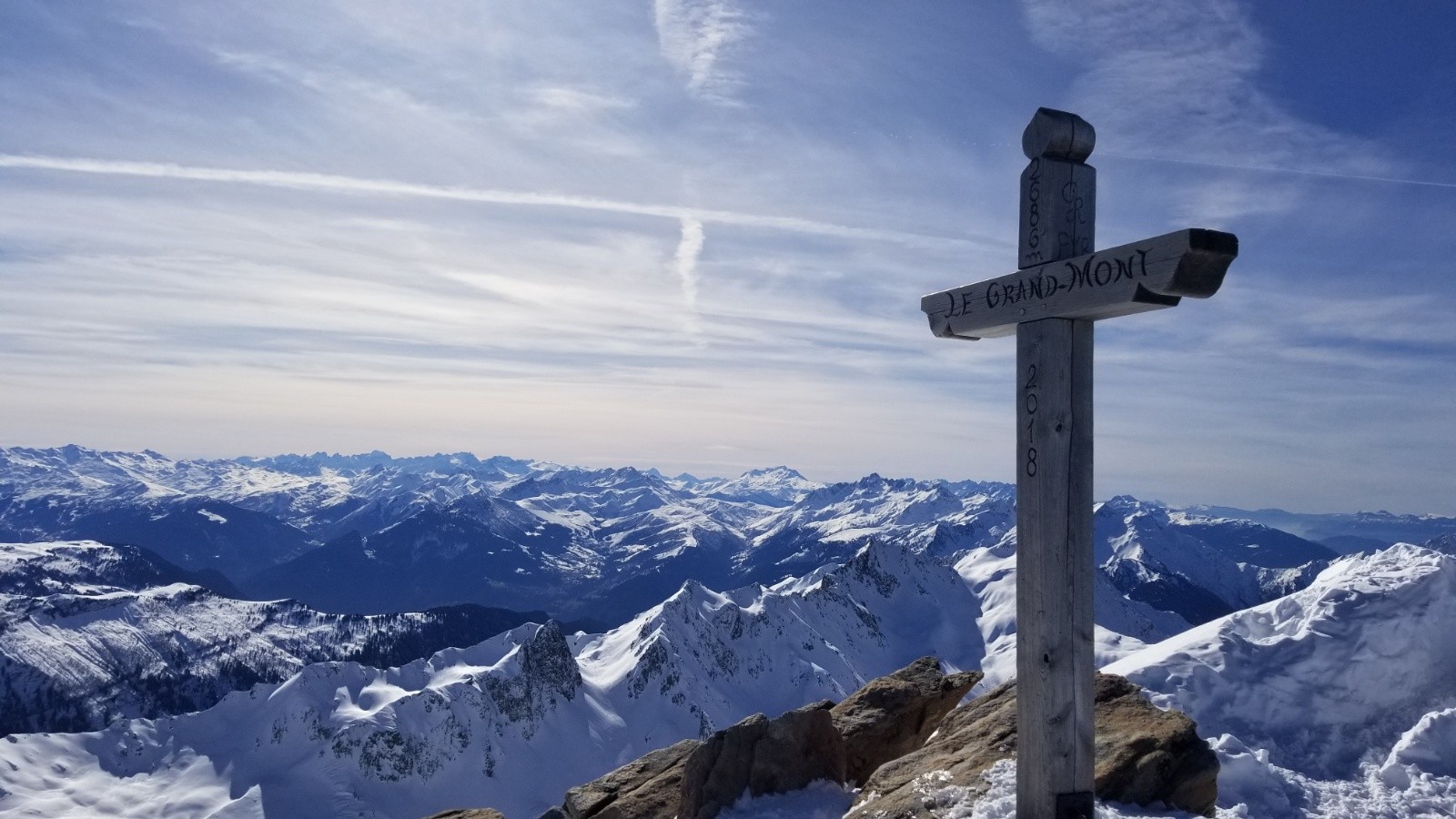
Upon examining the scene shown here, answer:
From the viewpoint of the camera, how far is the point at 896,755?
15.8 m

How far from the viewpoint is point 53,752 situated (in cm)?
17262

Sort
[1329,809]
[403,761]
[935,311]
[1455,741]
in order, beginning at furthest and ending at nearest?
[403,761]
[1455,741]
[1329,809]
[935,311]

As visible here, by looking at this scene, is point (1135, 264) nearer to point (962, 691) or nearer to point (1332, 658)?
point (962, 691)

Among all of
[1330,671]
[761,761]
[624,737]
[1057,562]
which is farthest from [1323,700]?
[624,737]

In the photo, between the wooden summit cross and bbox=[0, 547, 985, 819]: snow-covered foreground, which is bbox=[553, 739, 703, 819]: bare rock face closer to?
the wooden summit cross

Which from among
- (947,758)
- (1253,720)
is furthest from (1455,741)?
(947,758)

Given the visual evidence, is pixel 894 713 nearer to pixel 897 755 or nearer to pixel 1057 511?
pixel 897 755

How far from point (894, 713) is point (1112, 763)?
645 cm

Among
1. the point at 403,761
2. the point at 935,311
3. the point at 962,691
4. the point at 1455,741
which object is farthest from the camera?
the point at 403,761

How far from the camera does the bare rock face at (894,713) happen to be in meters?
15.6

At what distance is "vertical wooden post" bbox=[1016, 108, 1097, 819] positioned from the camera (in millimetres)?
8336

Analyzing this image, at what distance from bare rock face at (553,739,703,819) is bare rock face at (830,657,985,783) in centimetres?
290

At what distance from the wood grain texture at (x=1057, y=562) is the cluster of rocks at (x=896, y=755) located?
2.10 m

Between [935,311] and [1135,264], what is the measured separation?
9.07 ft
